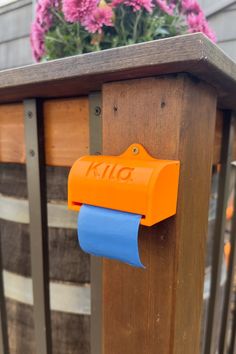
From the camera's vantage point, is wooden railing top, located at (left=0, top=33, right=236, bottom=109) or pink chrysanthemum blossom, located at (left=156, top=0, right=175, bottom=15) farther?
pink chrysanthemum blossom, located at (left=156, top=0, right=175, bottom=15)

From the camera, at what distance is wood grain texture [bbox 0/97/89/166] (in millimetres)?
655

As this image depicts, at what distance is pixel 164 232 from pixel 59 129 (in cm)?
35

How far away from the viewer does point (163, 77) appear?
0.47 meters

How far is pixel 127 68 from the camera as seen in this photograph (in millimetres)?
454

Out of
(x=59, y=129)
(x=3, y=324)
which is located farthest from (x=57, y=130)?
(x=3, y=324)

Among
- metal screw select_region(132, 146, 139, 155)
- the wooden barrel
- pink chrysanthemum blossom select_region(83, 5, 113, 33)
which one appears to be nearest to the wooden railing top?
metal screw select_region(132, 146, 139, 155)

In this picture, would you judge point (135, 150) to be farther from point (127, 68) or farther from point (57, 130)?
point (57, 130)

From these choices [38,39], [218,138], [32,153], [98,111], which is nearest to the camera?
[98,111]

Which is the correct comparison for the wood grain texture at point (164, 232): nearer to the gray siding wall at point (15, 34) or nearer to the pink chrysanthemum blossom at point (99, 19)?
the pink chrysanthemum blossom at point (99, 19)

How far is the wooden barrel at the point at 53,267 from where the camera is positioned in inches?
31.5

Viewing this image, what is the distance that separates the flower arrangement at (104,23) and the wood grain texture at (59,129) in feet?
1.47

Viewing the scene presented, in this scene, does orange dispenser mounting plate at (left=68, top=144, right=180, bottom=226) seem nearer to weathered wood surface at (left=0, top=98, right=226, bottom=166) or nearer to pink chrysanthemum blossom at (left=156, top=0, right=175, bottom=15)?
weathered wood surface at (left=0, top=98, right=226, bottom=166)

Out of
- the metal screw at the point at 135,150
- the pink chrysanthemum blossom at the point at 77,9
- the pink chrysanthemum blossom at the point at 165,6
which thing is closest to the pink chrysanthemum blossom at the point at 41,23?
the pink chrysanthemum blossom at the point at 77,9

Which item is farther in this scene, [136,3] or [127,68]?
[136,3]
